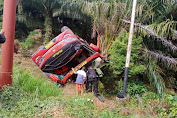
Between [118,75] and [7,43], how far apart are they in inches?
148

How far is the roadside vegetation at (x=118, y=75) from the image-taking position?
133 inches

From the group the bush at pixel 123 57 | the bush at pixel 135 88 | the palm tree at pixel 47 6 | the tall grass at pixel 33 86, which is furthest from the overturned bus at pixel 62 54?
the palm tree at pixel 47 6

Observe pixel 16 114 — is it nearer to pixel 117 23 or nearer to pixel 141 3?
pixel 117 23

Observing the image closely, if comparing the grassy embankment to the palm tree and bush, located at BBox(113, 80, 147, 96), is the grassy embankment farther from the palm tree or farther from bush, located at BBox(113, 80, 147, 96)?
the palm tree

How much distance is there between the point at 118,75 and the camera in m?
5.88

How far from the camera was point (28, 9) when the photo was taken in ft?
34.6

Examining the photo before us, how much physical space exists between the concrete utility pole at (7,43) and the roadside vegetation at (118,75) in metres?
0.28

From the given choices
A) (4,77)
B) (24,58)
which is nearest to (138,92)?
(4,77)

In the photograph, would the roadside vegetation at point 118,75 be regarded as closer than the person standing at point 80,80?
Yes

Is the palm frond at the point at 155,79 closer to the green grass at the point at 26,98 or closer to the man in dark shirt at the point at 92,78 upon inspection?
the man in dark shirt at the point at 92,78

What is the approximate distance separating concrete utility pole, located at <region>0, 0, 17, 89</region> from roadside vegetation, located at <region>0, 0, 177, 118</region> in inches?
10.9

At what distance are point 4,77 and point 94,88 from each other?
251 cm

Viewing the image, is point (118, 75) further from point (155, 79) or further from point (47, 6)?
point (47, 6)

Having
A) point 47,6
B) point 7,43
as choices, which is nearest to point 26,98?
point 7,43
